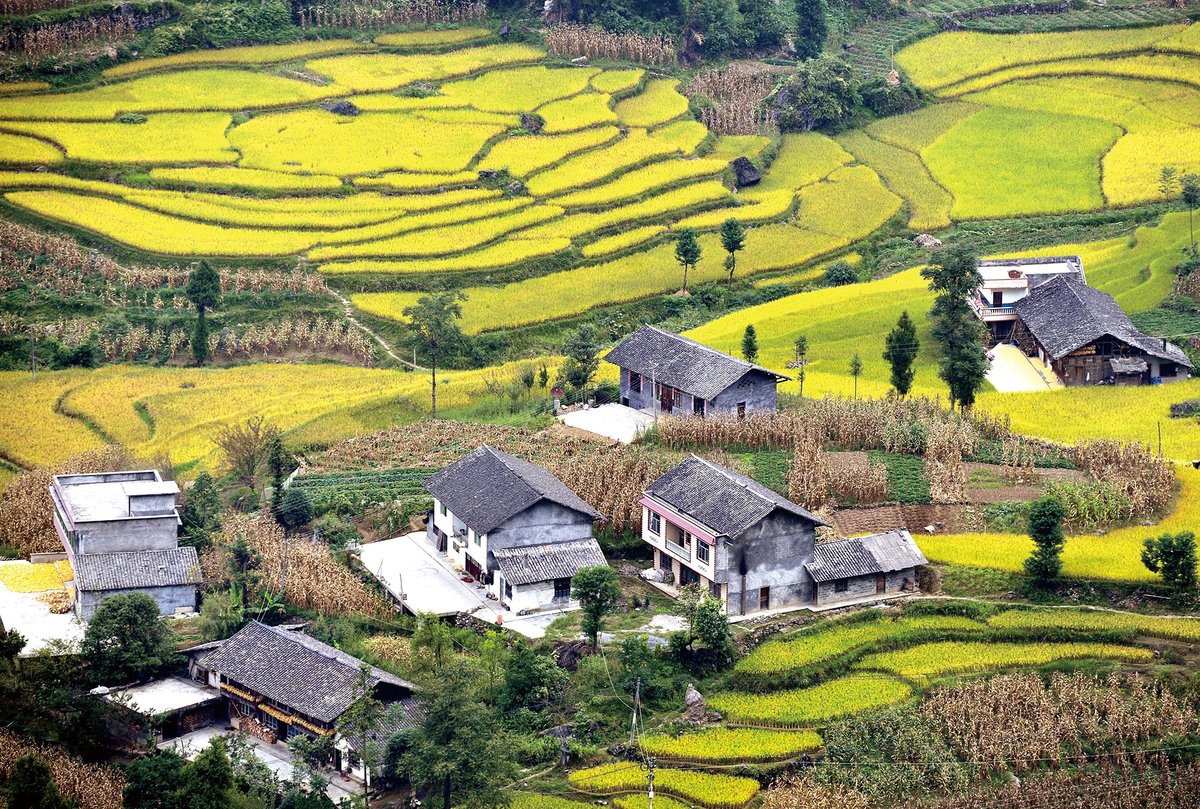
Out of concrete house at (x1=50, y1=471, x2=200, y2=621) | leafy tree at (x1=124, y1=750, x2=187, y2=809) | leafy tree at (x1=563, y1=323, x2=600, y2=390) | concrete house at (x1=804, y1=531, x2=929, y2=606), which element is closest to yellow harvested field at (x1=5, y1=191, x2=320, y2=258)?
leafy tree at (x1=563, y1=323, x2=600, y2=390)

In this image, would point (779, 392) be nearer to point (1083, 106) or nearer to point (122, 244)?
point (122, 244)

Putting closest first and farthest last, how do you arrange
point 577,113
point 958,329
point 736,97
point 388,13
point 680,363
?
1. point 958,329
2. point 680,363
3. point 577,113
4. point 736,97
5. point 388,13

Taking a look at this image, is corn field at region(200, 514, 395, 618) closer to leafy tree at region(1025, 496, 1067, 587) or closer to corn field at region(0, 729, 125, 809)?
corn field at region(0, 729, 125, 809)

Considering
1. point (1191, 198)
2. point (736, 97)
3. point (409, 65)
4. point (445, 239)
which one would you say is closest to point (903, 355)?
point (1191, 198)

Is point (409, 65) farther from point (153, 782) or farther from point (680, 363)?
point (153, 782)

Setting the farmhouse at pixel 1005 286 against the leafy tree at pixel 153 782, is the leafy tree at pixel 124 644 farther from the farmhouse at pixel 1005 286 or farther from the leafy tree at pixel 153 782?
the farmhouse at pixel 1005 286

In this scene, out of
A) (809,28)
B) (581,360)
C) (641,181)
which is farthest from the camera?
(809,28)

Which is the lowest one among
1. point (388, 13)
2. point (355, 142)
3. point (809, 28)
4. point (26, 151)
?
point (355, 142)
